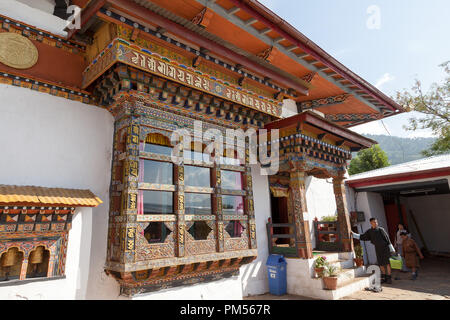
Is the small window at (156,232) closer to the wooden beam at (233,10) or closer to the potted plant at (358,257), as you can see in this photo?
the wooden beam at (233,10)

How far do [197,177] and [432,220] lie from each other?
1333cm

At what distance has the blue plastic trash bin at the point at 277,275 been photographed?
6.36 meters

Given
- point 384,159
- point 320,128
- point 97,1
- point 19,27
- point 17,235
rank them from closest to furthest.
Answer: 1. point 17,235
2. point 97,1
3. point 19,27
4. point 320,128
5. point 384,159

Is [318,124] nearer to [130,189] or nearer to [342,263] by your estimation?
[342,263]

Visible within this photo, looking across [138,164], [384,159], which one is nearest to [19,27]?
[138,164]

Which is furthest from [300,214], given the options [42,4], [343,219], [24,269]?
[42,4]

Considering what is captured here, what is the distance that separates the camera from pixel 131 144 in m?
4.30

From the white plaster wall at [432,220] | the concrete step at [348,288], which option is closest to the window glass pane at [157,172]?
the concrete step at [348,288]

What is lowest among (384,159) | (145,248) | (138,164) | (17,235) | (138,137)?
(145,248)

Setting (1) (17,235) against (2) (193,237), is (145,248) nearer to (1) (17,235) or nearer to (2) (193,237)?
(2) (193,237)

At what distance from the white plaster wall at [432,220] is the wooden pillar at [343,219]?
7844 mm

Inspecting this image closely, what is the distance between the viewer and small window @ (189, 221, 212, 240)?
5.10 meters

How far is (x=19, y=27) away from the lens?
14.1 feet

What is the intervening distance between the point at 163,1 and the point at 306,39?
125 inches
